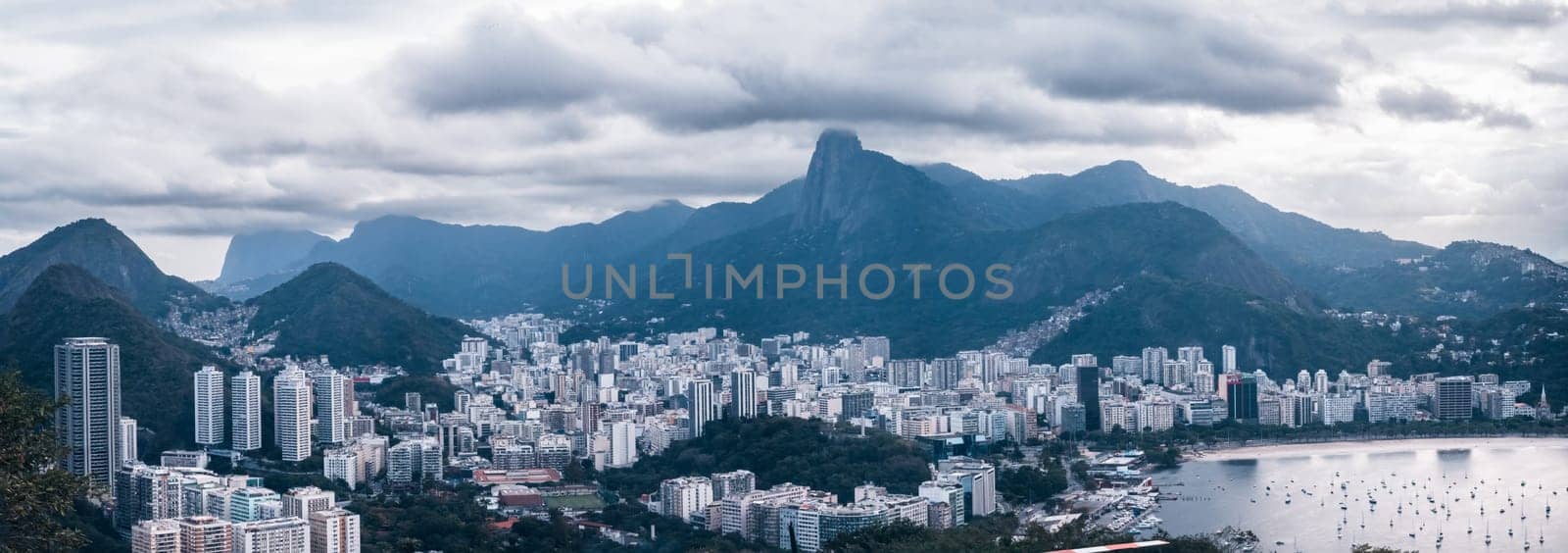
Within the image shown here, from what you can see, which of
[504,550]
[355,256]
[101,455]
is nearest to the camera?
[504,550]

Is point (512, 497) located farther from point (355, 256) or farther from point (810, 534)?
point (355, 256)

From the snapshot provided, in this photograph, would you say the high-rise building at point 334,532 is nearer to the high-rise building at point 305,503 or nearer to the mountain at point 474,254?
the high-rise building at point 305,503

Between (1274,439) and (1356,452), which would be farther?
(1274,439)

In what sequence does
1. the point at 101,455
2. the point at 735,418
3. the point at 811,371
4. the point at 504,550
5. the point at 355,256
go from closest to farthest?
1. the point at 504,550
2. the point at 101,455
3. the point at 735,418
4. the point at 811,371
5. the point at 355,256

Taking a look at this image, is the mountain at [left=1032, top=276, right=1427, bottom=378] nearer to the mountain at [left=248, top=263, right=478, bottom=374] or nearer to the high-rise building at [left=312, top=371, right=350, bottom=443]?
the mountain at [left=248, top=263, right=478, bottom=374]


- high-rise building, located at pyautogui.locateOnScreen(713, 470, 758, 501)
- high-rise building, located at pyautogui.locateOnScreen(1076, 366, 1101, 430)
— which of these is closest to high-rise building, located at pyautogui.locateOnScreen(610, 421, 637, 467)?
high-rise building, located at pyautogui.locateOnScreen(713, 470, 758, 501)

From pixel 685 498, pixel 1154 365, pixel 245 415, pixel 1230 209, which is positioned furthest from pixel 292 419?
pixel 1230 209

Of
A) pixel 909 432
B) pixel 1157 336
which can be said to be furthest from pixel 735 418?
pixel 1157 336

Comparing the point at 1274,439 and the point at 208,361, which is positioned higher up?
the point at 208,361
